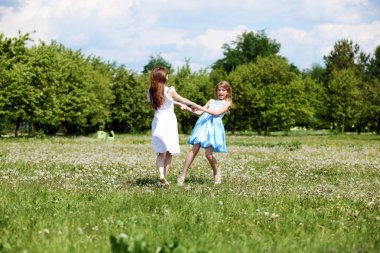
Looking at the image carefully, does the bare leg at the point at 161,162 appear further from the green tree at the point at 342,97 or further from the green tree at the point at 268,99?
the green tree at the point at 342,97

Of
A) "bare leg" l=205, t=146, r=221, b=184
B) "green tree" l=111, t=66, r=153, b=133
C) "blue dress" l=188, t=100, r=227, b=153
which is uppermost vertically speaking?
"green tree" l=111, t=66, r=153, b=133

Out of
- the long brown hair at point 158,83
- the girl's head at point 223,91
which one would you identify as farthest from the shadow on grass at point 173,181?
the girl's head at point 223,91

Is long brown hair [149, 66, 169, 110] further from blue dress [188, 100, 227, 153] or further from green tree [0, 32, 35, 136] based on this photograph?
green tree [0, 32, 35, 136]

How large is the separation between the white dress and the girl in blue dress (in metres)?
0.62

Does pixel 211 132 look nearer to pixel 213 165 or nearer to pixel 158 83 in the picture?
pixel 213 165

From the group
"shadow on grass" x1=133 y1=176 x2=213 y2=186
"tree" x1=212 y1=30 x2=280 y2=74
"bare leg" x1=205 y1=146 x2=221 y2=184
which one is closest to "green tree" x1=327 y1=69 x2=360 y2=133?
"tree" x1=212 y1=30 x2=280 y2=74

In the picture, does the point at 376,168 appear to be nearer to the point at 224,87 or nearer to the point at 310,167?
the point at 310,167

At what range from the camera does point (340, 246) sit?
17.8 feet

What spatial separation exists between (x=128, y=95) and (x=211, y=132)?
5114 centimetres

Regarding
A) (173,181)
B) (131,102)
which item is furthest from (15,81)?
(173,181)

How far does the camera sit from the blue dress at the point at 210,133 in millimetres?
12016

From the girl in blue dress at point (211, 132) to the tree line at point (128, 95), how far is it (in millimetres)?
28099

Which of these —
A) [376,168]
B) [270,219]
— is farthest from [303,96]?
[270,219]

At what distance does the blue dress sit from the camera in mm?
12016
